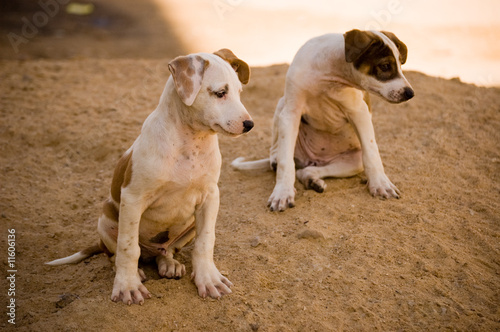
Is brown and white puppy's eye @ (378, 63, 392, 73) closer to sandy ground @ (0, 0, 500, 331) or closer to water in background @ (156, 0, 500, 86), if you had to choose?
sandy ground @ (0, 0, 500, 331)

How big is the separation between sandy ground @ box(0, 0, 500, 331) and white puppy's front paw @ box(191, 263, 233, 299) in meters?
0.07

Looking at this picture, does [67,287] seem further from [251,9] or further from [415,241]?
[251,9]

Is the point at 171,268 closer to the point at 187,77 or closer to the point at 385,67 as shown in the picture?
the point at 187,77

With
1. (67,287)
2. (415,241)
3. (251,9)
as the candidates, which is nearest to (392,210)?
(415,241)

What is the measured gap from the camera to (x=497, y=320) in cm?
364

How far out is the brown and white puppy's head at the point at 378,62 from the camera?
475cm

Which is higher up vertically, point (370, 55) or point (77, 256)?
point (370, 55)

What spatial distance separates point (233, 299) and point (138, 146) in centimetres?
132

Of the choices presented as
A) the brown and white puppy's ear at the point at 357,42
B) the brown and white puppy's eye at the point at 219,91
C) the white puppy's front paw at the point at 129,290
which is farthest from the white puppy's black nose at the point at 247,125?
the brown and white puppy's ear at the point at 357,42

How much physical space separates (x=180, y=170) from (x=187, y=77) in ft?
2.17

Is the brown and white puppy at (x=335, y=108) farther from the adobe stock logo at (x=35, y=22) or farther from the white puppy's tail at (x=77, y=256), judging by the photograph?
the adobe stock logo at (x=35, y=22)

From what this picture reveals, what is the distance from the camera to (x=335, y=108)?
5.51 metres

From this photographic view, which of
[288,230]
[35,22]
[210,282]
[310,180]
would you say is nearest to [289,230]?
[288,230]

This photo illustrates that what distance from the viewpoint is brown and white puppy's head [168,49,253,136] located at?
352 centimetres
